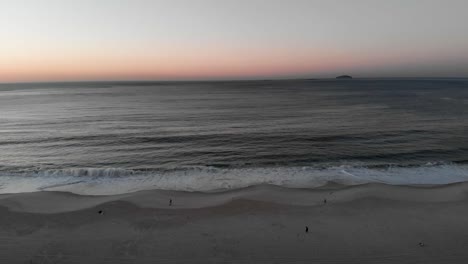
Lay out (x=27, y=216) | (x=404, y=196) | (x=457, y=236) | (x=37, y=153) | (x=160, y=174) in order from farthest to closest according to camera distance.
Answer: (x=37, y=153)
(x=160, y=174)
(x=404, y=196)
(x=27, y=216)
(x=457, y=236)

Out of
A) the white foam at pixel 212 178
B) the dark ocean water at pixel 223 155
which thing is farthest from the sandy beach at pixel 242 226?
the dark ocean water at pixel 223 155

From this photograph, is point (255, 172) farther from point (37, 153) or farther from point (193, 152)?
point (37, 153)

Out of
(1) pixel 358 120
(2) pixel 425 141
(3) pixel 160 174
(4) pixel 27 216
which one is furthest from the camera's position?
(1) pixel 358 120

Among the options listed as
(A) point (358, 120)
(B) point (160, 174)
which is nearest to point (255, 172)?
(B) point (160, 174)

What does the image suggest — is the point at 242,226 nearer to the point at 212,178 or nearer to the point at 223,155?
the point at 212,178

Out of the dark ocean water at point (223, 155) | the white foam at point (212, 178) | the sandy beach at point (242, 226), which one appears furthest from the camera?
the dark ocean water at point (223, 155)

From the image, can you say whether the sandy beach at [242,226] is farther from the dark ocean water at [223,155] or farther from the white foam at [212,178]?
the dark ocean water at [223,155]
